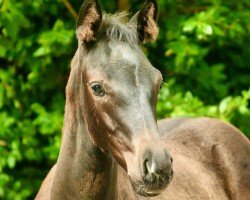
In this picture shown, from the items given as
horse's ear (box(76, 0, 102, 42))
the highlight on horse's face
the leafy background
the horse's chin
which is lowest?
the leafy background

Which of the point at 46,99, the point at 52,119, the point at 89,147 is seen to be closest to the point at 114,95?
the point at 89,147

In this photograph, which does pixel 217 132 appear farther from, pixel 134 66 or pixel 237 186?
pixel 134 66

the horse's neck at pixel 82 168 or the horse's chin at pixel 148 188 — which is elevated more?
the horse's chin at pixel 148 188

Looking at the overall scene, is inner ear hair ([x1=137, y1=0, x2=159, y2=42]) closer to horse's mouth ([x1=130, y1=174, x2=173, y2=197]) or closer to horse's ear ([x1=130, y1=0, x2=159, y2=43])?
horse's ear ([x1=130, y1=0, x2=159, y2=43])

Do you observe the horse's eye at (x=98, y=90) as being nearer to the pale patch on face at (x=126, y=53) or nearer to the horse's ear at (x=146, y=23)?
the pale patch on face at (x=126, y=53)

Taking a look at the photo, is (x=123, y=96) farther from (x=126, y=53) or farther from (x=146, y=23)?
(x=146, y=23)

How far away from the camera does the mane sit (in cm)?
340

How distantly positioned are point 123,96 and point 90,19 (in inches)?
18.9

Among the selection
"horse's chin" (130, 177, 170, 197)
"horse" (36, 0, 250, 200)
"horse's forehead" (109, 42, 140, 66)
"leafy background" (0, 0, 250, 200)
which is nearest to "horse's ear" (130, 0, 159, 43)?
"horse" (36, 0, 250, 200)

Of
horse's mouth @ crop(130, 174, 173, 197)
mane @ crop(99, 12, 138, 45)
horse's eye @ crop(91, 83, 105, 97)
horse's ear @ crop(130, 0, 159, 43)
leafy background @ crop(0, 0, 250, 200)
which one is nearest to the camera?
horse's mouth @ crop(130, 174, 173, 197)

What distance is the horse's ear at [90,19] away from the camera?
135 inches

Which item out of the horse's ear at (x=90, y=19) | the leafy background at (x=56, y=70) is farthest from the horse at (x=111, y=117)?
the leafy background at (x=56, y=70)

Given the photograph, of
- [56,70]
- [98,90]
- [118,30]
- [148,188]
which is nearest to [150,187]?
[148,188]

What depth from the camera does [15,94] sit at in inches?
250
